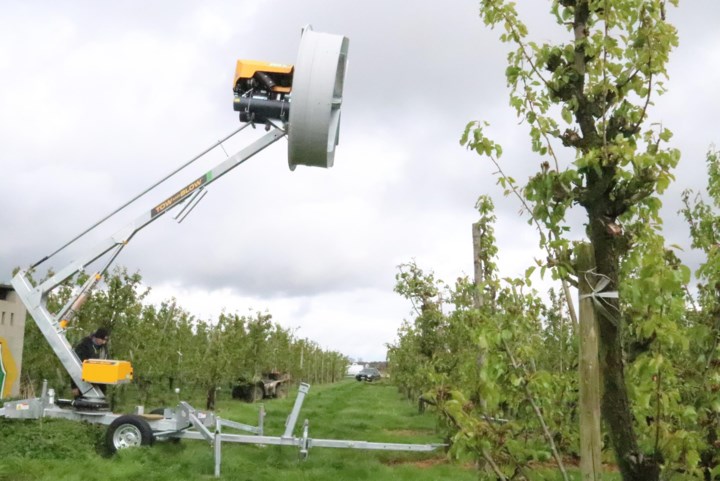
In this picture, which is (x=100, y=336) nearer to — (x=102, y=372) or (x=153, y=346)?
(x=102, y=372)

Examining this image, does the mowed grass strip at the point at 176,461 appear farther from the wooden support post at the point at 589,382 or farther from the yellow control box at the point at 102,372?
the wooden support post at the point at 589,382

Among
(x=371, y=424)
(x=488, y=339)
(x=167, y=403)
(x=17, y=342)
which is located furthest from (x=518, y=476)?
(x=167, y=403)

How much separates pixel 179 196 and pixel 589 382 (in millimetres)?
9562

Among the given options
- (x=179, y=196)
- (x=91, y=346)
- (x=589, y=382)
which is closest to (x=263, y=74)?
(x=179, y=196)

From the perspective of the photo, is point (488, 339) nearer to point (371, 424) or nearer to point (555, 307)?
point (371, 424)

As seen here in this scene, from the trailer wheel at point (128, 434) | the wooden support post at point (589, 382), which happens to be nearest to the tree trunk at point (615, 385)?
the wooden support post at point (589, 382)

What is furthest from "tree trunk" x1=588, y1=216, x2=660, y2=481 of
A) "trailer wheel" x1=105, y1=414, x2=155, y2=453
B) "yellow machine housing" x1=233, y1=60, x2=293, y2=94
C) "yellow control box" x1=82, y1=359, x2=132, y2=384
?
"yellow control box" x1=82, y1=359, x2=132, y2=384

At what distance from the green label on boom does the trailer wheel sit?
3459mm

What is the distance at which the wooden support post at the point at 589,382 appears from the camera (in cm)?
326

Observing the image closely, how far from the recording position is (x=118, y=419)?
1147cm

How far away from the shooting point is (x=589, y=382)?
3.25m

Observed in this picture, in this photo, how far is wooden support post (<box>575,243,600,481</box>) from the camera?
3262mm

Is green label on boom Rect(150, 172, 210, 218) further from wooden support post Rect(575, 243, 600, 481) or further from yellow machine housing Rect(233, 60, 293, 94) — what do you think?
wooden support post Rect(575, 243, 600, 481)

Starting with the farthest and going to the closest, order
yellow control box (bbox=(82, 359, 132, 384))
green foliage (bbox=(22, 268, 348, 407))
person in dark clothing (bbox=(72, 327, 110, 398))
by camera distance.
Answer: green foliage (bbox=(22, 268, 348, 407)) < person in dark clothing (bbox=(72, 327, 110, 398)) < yellow control box (bbox=(82, 359, 132, 384))
